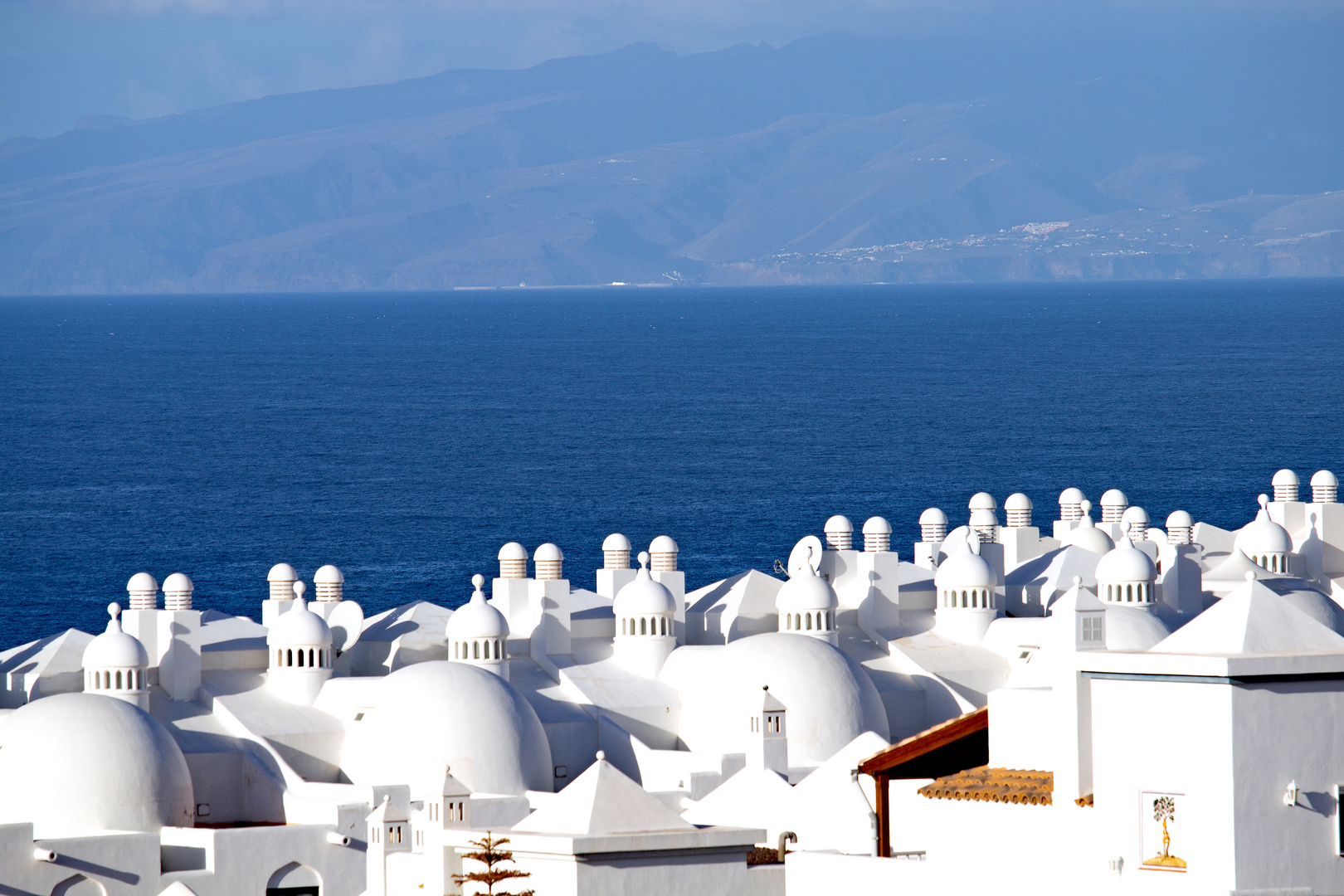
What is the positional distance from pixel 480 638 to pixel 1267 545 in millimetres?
21536

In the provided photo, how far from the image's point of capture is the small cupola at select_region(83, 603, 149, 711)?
151 ft

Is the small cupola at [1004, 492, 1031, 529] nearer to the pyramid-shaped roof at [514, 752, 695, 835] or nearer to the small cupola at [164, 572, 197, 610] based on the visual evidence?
the small cupola at [164, 572, 197, 610]

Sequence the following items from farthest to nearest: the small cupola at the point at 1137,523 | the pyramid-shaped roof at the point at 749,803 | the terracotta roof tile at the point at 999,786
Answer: the small cupola at the point at 1137,523
the pyramid-shaped roof at the point at 749,803
the terracotta roof tile at the point at 999,786

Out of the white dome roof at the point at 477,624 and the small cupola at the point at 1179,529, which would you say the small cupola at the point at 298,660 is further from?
the small cupola at the point at 1179,529

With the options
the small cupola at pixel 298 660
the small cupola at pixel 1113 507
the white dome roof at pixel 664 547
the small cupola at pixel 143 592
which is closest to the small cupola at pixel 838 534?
the white dome roof at pixel 664 547

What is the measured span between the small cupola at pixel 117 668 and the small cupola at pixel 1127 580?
20.2 metres

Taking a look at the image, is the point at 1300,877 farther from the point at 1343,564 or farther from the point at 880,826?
the point at 1343,564

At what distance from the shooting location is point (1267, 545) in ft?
196

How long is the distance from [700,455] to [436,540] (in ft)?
83.8

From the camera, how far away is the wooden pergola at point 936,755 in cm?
3219

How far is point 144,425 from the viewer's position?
454ft

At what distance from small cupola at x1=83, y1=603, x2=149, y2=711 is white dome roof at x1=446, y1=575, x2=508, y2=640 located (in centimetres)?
617

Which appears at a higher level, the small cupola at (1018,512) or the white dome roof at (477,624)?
the small cupola at (1018,512)

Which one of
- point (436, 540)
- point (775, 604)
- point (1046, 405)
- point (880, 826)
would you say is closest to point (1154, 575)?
point (775, 604)
